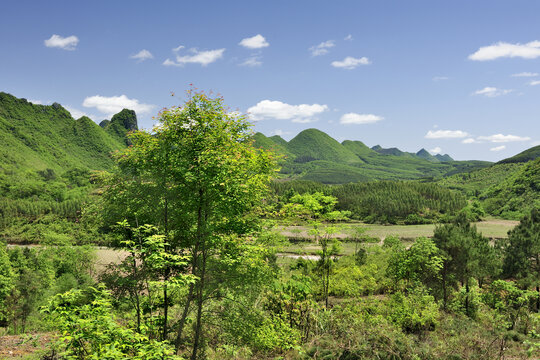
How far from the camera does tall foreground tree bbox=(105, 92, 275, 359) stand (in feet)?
26.3

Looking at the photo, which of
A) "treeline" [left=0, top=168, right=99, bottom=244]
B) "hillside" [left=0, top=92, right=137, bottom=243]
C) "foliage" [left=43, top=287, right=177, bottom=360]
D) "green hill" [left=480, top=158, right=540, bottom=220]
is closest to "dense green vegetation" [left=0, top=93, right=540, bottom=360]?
"foliage" [left=43, top=287, right=177, bottom=360]

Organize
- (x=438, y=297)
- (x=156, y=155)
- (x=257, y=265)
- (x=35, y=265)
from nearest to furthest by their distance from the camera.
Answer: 1. (x=156, y=155)
2. (x=257, y=265)
3. (x=438, y=297)
4. (x=35, y=265)

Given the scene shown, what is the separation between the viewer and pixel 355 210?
10662 centimetres

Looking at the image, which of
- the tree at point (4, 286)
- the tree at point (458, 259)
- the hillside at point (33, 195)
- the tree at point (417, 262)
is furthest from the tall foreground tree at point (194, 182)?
the hillside at point (33, 195)

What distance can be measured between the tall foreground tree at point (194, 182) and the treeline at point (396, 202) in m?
84.9

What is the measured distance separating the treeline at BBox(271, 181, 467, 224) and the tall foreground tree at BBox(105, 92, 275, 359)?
84.9 metres

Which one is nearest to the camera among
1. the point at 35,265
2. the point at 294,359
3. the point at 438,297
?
the point at 294,359

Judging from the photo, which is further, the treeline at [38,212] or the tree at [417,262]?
the treeline at [38,212]

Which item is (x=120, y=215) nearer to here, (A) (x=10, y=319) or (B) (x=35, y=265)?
(A) (x=10, y=319)

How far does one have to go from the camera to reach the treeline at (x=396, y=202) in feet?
335

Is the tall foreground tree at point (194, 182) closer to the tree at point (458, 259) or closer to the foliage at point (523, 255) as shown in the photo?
the tree at point (458, 259)

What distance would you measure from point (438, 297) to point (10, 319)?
32.7m

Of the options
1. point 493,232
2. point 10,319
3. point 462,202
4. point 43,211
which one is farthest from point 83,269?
point 462,202

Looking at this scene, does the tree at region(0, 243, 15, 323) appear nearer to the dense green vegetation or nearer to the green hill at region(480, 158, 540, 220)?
the dense green vegetation
